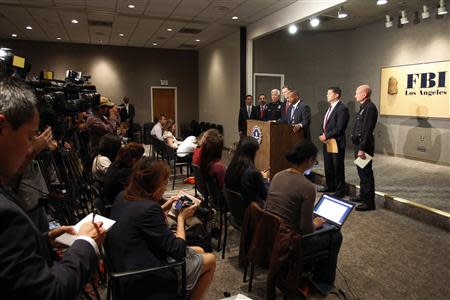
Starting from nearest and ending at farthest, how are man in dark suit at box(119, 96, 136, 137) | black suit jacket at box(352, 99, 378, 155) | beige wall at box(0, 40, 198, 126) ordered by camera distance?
black suit jacket at box(352, 99, 378, 155) → man in dark suit at box(119, 96, 136, 137) → beige wall at box(0, 40, 198, 126)

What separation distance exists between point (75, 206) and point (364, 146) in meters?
3.32

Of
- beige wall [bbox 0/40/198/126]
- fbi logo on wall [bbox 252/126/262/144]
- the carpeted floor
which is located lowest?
the carpeted floor

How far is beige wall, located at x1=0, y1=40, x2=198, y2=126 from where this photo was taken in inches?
391

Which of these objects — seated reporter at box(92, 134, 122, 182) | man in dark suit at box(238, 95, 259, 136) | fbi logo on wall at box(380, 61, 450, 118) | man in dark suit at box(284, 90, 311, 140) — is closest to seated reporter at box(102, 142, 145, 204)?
seated reporter at box(92, 134, 122, 182)

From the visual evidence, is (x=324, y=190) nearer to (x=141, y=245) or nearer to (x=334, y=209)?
(x=334, y=209)

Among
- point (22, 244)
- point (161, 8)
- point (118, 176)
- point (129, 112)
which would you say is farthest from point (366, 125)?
point (129, 112)

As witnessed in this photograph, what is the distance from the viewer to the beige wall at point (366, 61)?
612cm

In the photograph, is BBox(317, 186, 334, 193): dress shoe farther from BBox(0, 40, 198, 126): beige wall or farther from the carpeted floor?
BBox(0, 40, 198, 126): beige wall

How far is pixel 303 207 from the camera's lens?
2.03 m

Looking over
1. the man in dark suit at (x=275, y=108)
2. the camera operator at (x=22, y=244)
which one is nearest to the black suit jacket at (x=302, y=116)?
the man in dark suit at (x=275, y=108)

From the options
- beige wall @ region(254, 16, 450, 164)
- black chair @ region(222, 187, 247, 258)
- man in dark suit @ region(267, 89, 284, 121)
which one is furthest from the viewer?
man in dark suit @ region(267, 89, 284, 121)

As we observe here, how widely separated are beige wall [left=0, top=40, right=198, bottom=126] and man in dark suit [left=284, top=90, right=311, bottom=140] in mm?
6777

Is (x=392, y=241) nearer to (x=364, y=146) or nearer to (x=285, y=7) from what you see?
(x=364, y=146)

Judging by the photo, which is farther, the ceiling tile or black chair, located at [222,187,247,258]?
the ceiling tile
